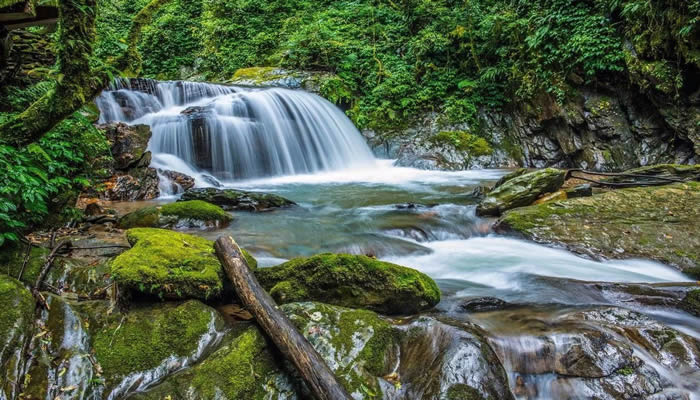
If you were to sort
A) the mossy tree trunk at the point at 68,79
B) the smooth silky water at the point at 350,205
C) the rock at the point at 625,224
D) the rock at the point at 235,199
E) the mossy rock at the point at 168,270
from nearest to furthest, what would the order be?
the mossy rock at the point at 168,270 → the mossy tree trunk at the point at 68,79 → the smooth silky water at the point at 350,205 → the rock at the point at 625,224 → the rock at the point at 235,199

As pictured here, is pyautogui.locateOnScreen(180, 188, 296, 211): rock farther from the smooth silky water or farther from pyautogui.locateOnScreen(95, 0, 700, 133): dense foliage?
pyautogui.locateOnScreen(95, 0, 700, 133): dense foliage

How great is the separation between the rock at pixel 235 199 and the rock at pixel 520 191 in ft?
12.6

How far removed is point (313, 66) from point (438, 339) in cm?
1481

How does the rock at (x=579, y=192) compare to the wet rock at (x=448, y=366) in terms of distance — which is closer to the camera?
the wet rock at (x=448, y=366)

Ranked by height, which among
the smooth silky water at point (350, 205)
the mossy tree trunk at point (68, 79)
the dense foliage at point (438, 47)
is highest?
the dense foliage at point (438, 47)

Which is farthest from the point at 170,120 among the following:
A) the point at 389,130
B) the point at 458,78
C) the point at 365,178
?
the point at 458,78

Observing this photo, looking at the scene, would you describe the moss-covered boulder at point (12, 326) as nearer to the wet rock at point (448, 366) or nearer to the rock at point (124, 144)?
the wet rock at point (448, 366)

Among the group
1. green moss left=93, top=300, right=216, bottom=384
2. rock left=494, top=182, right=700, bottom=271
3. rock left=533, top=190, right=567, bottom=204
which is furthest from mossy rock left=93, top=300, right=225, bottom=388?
rock left=533, top=190, right=567, bottom=204

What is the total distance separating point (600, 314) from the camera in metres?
2.83

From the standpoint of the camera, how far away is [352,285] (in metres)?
3.12

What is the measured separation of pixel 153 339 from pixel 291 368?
2.92 feet

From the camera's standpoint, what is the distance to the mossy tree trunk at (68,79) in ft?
9.05

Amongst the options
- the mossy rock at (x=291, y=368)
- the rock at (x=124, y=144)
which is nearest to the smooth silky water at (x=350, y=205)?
the mossy rock at (x=291, y=368)

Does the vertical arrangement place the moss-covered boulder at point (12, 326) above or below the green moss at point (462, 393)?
above
